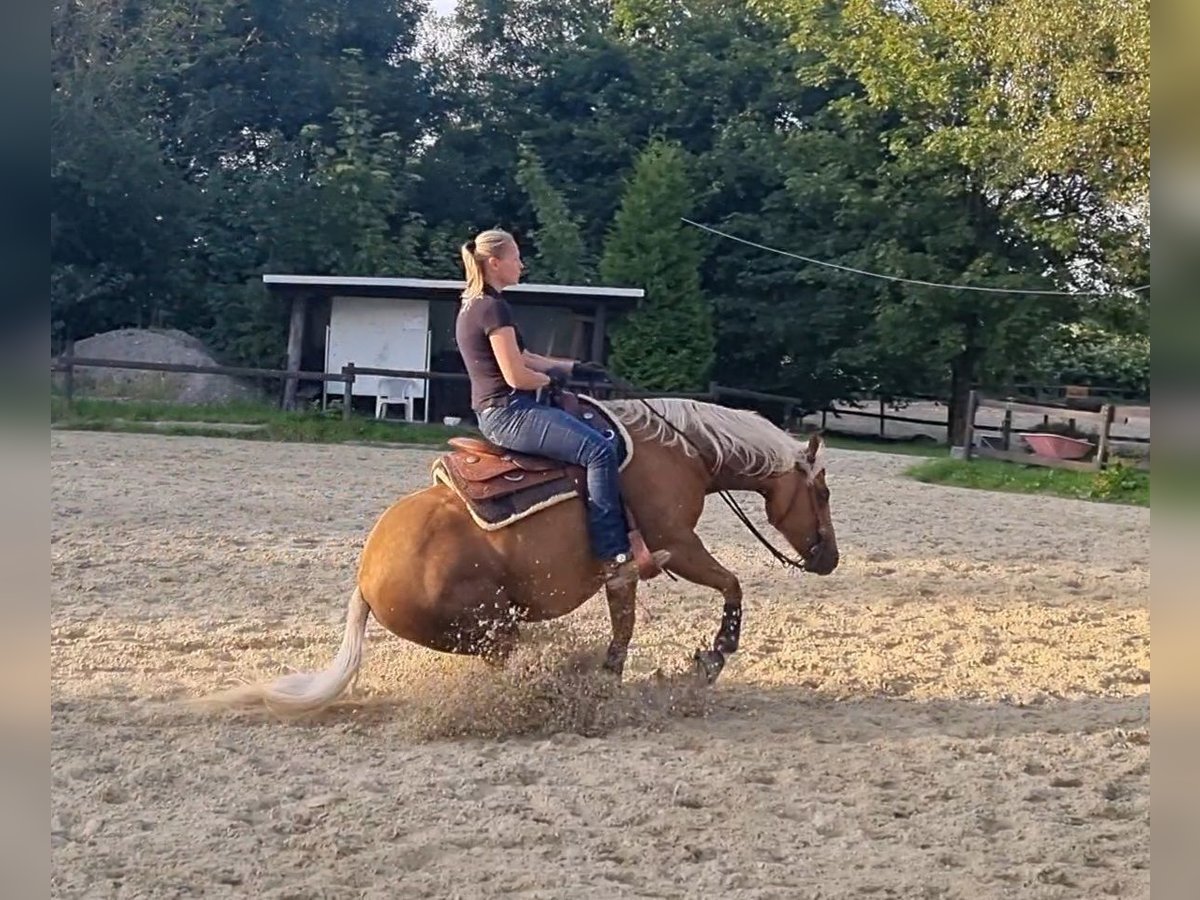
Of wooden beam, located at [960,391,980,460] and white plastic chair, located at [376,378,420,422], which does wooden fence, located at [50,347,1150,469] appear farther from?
white plastic chair, located at [376,378,420,422]

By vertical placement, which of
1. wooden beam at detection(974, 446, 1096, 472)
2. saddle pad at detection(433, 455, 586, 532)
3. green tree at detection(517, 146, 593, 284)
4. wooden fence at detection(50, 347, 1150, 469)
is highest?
green tree at detection(517, 146, 593, 284)

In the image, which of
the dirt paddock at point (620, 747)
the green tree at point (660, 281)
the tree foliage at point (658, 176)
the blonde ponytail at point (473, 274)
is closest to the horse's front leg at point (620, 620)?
the dirt paddock at point (620, 747)

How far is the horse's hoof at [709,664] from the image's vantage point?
534 cm

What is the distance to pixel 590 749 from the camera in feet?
15.0

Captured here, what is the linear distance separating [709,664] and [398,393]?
52.8ft

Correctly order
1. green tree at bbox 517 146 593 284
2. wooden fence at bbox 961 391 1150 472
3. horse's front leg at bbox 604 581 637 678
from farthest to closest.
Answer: green tree at bbox 517 146 593 284 → wooden fence at bbox 961 391 1150 472 → horse's front leg at bbox 604 581 637 678

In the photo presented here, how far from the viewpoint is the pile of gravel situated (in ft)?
66.7

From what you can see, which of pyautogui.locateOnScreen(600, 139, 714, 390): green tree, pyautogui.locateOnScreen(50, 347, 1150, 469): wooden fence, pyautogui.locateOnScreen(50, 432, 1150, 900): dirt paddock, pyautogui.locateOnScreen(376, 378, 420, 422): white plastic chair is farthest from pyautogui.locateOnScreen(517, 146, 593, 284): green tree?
pyautogui.locateOnScreen(50, 432, 1150, 900): dirt paddock

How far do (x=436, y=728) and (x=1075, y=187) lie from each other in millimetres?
21154

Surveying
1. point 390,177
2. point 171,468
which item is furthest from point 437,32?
point 171,468

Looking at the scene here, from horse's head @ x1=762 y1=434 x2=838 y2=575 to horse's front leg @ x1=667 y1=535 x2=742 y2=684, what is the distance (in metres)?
0.50

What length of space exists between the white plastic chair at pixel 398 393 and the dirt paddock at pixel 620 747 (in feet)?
40.3

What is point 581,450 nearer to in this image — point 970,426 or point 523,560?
point 523,560
